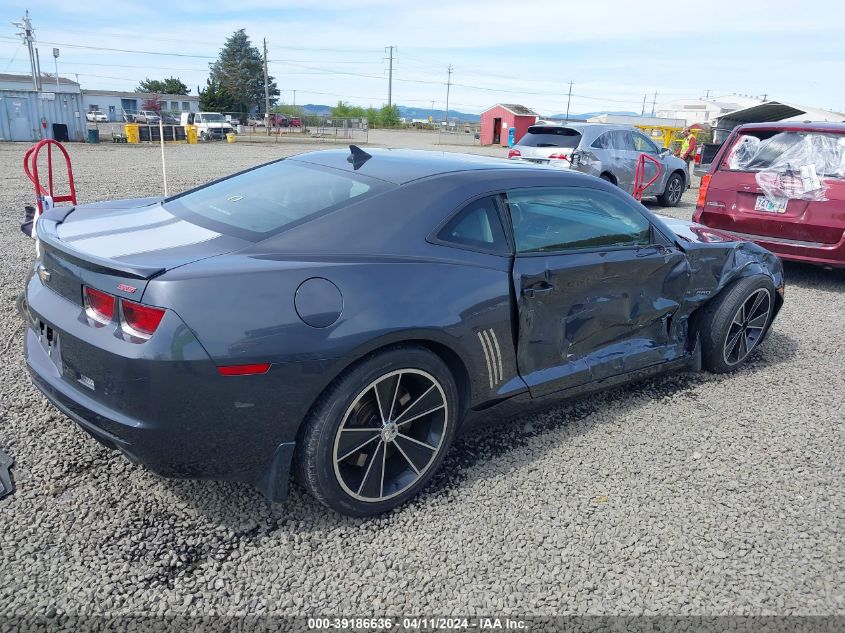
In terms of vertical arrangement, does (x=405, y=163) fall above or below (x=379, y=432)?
above

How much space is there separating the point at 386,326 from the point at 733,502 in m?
1.86

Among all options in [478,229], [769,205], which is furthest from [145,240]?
[769,205]

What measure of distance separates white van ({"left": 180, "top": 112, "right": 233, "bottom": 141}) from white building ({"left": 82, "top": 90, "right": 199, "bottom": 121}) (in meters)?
37.4

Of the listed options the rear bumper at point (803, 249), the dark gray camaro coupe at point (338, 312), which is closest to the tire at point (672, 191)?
the rear bumper at point (803, 249)

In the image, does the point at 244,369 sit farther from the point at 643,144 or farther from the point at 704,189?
the point at 643,144

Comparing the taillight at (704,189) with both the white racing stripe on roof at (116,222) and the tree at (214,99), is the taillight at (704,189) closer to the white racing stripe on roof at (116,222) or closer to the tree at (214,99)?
the white racing stripe on roof at (116,222)

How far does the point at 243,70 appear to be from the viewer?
276 feet

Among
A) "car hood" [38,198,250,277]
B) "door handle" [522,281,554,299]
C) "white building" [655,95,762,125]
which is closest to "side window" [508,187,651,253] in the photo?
"door handle" [522,281,554,299]

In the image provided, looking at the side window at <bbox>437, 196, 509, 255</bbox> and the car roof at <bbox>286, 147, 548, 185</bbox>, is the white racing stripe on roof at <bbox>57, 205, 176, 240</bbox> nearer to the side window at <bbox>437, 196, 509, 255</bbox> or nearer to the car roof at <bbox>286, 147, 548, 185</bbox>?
the car roof at <bbox>286, 147, 548, 185</bbox>

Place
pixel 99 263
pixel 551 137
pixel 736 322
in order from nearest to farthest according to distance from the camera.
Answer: pixel 99 263 → pixel 736 322 → pixel 551 137

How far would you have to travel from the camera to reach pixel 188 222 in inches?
113

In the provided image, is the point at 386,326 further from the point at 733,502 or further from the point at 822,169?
the point at 822,169

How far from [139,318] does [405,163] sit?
1.60 m

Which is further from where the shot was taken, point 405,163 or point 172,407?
point 405,163
